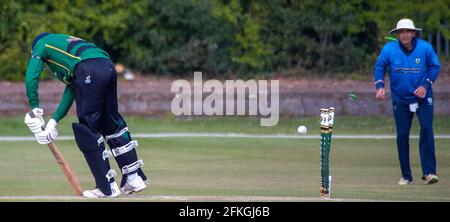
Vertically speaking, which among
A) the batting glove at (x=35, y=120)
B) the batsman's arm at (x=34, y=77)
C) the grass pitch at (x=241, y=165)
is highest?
the batsman's arm at (x=34, y=77)

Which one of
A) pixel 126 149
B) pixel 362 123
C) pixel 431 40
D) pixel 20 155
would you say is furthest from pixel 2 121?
pixel 126 149

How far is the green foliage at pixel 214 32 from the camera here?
2778 centimetres

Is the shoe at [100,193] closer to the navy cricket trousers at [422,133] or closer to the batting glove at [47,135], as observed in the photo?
the batting glove at [47,135]

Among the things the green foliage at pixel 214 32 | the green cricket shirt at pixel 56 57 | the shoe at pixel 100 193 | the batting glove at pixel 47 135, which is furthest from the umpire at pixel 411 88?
the green foliage at pixel 214 32

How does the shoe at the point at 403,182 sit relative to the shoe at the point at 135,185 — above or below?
below

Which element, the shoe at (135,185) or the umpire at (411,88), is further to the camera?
the umpire at (411,88)

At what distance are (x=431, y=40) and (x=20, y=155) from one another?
39.7 ft

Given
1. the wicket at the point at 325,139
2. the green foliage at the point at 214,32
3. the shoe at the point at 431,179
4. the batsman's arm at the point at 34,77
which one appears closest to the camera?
the wicket at the point at 325,139

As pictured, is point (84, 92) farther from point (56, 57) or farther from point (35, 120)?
point (35, 120)

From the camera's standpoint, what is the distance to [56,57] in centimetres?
1191

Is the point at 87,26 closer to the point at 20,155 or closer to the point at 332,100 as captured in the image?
the point at 332,100

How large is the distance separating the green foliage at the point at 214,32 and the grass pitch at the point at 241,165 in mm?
3200

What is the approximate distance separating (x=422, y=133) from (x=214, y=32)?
46.1 feet

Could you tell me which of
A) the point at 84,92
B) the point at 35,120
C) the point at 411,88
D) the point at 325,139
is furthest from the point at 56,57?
the point at 411,88
